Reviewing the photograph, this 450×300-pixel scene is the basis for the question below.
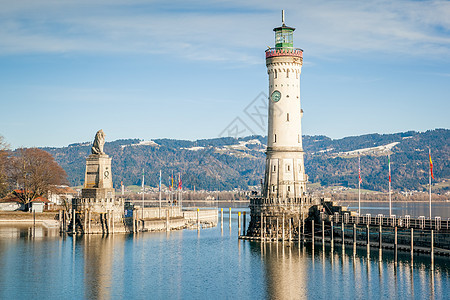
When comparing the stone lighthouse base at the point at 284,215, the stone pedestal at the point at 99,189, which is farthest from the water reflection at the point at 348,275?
the stone pedestal at the point at 99,189

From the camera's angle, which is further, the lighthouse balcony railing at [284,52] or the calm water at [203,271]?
the lighthouse balcony railing at [284,52]

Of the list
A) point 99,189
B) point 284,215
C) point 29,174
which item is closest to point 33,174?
point 29,174

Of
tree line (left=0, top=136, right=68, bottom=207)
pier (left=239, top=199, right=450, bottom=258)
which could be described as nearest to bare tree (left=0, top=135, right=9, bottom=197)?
tree line (left=0, top=136, right=68, bottom=207)

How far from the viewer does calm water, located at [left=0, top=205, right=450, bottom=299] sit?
6019 centimetres

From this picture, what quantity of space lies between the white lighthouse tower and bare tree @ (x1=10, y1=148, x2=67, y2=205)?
192ft

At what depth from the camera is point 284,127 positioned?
95312 mm

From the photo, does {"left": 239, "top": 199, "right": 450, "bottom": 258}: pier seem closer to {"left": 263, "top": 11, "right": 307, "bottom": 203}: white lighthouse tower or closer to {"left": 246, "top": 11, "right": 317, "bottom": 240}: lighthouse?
{"left": 246, "top": 11, "right": 317, "bottom": 240}: lighthouse

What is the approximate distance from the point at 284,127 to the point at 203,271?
30954mm

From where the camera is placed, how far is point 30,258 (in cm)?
7856

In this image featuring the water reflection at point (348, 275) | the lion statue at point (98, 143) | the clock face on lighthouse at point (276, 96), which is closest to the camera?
the water reflection at point (348, 275)

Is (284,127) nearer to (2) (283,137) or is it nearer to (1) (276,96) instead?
(2) (283,137)

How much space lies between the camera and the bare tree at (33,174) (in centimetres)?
13150

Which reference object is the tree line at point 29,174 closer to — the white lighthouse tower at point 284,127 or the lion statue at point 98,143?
the lion statue at point 98,143

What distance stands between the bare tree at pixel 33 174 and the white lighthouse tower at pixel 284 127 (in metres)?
58.6
